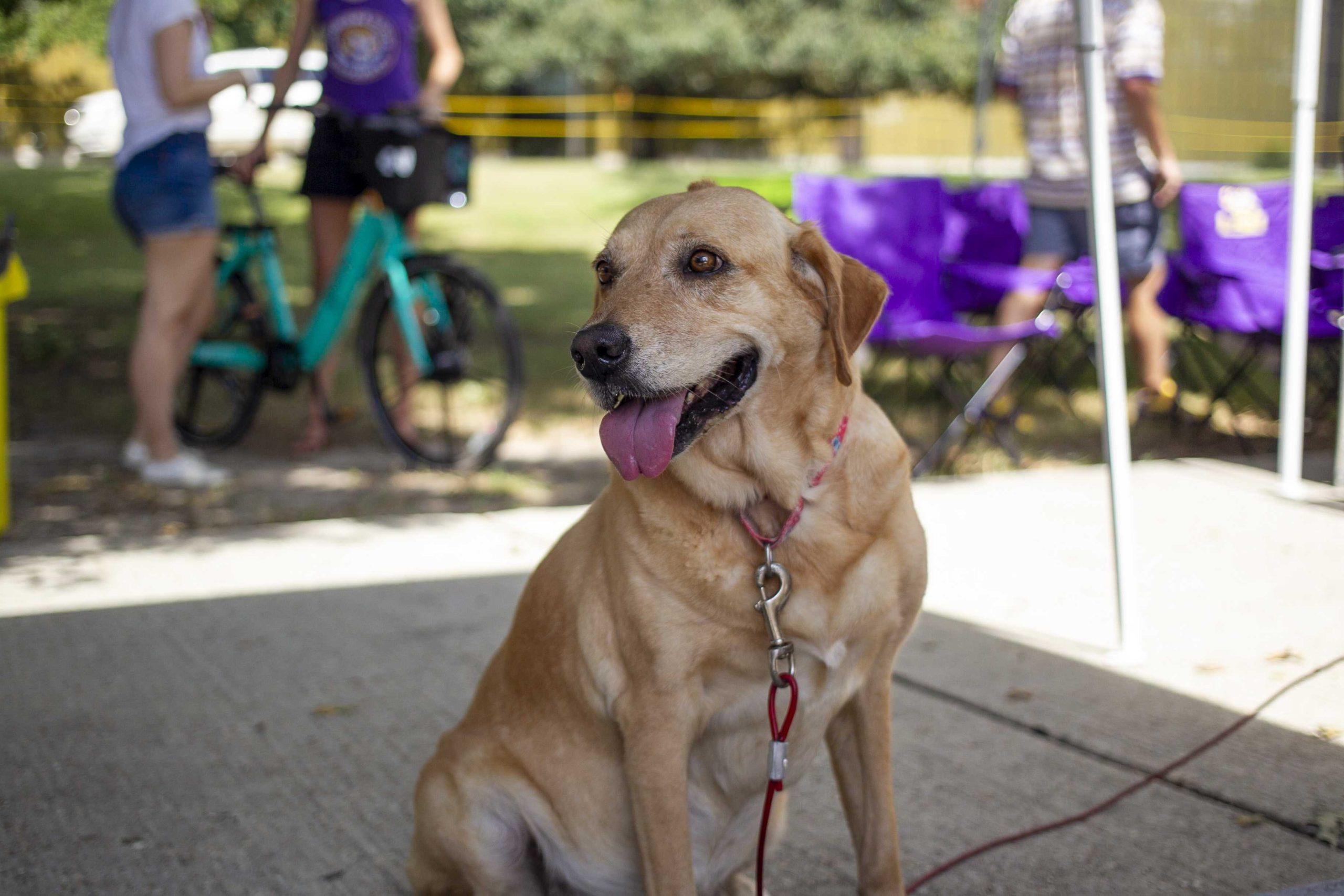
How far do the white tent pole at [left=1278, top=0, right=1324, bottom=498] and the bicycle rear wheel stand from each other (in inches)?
190

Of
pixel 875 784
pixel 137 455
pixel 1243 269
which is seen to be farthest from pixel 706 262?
pixel 1243 269

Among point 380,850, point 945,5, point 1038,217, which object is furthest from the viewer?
point 945,5

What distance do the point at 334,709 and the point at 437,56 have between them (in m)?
3.75

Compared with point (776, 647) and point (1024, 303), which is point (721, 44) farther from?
point (776, 647)

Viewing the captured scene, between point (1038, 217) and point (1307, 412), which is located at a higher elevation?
point (1038, 217)

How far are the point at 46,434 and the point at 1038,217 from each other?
546cm

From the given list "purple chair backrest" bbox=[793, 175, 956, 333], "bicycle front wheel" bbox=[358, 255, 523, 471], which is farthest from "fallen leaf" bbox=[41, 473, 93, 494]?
"purple chair backrest" bbox=[793, 175, 956, 333]

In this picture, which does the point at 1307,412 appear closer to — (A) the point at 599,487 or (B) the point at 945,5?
(A) the point at 599,487

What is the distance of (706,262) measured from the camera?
2230mm

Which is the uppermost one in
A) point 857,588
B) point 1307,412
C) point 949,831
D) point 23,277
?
point 23,277

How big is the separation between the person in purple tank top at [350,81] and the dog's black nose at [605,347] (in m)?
3.82

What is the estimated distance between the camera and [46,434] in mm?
6383

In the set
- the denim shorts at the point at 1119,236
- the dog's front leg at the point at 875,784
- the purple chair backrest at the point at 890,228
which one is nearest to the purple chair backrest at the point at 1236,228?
the denim shorts at the point at 1119,236

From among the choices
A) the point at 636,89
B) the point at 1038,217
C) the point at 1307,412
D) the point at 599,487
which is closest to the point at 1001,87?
the point at 1038,217
